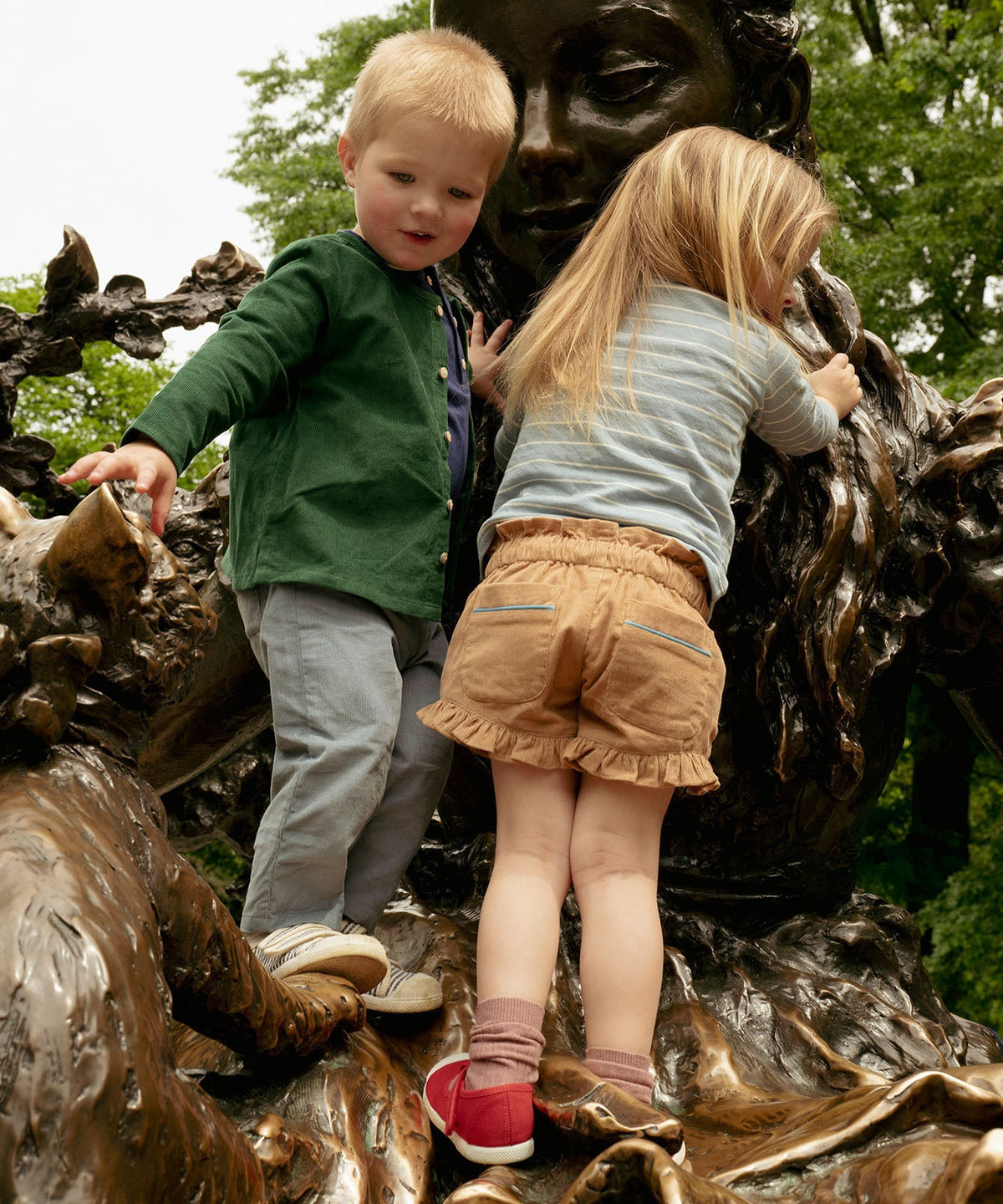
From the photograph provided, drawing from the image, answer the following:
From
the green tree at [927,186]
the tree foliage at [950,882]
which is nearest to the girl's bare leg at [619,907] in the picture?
the tree foliage at [950,882]

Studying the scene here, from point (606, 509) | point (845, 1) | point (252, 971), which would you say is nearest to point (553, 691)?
point (606, 509)

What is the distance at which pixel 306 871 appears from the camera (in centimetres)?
204

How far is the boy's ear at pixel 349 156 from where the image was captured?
226cm

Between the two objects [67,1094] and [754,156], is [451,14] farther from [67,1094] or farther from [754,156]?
[67,1094]

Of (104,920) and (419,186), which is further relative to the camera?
(419,186)

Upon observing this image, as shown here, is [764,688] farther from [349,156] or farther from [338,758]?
[349,156]

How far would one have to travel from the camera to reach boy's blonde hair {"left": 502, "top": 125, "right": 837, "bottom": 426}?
215 centimetres

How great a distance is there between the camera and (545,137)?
7.70 feet

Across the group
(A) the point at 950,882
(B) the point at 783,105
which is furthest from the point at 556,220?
(A) the point at 950,882

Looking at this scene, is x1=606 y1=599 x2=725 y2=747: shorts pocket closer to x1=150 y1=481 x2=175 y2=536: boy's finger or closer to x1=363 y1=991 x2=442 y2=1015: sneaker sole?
x1=363 y1=991 x2=442 y2=1015: sneaker sole

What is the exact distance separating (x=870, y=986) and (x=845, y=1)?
1066 centimetres

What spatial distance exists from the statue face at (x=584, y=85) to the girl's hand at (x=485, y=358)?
0.69 ft

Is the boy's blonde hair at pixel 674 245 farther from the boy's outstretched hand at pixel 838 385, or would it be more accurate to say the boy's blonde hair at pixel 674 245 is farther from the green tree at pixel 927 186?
the green tree at pixel 927 186

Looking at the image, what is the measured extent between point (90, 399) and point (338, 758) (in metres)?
8.47
